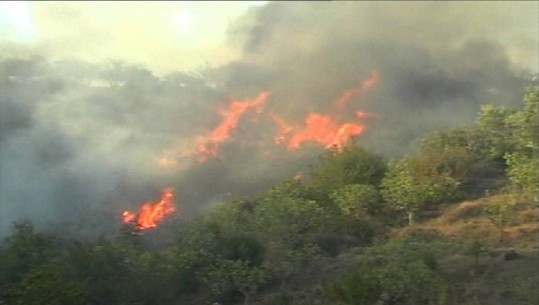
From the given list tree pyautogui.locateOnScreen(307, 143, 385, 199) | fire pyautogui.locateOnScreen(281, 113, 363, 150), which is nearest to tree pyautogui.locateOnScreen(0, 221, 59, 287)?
tree pyautogui.locateOnScreen(307, 143, 385, 199)

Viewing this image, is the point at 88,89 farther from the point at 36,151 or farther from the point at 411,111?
the point at 411,111

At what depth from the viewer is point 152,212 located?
4034cm

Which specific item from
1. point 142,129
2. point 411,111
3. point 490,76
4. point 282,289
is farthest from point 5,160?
point 490,76

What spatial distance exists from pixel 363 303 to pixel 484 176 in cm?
2331

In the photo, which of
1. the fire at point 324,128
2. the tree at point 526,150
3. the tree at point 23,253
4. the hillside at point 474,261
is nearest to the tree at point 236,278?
the hillside at point 474,261

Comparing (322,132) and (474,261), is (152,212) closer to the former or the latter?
(322,132)

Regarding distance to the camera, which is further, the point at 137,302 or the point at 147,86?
the point at 147,86

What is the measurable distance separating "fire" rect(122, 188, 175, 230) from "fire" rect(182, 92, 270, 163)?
247 inches

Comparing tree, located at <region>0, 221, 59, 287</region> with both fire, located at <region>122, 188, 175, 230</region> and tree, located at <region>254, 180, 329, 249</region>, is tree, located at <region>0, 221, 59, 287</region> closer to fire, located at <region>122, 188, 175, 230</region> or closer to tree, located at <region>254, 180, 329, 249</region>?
tree, located at <region>254, 180, 329, 249</region>

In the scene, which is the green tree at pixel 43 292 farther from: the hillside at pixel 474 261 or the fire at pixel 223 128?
the fire at pixel 223 128

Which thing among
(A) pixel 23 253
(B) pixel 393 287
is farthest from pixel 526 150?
(A) pixel 23 253

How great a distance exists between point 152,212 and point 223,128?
1349cm

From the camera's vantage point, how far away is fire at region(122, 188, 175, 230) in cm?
3828

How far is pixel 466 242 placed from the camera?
2819 cm
